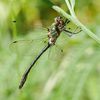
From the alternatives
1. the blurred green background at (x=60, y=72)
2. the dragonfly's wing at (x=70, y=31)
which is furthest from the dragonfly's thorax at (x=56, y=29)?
the blurred green background at (x=60, y=72)

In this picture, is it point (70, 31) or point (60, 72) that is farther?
point (60, 72)

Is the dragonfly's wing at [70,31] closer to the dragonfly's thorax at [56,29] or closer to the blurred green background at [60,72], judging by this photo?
the dragonfly's thorax at [56,29]

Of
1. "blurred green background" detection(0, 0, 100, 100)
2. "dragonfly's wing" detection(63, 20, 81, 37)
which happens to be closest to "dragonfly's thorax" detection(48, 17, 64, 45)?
"dragonfly's wing" detection(63, 20, 81, 37)

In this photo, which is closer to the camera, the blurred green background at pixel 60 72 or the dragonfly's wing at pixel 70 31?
the dragonfly's wing at pixel 70 31

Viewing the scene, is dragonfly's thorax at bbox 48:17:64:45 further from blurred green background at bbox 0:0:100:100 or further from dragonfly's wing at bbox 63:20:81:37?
blurred green background at bbox 0:0:100:100

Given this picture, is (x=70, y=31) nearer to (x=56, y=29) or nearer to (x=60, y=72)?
(x=56, y=29)

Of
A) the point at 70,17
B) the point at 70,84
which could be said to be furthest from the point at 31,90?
the point at 70,17

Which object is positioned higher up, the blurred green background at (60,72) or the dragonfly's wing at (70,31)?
the dragonfly's wing at (70,31)

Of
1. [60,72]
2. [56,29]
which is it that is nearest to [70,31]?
[56,29]

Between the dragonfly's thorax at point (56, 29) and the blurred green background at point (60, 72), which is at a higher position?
the dragonfly's thorax at point (56, 29)

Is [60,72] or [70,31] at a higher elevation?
[70,31]

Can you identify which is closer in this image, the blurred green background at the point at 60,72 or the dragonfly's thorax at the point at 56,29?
the dragonfly's thorax at the point at 56,29
